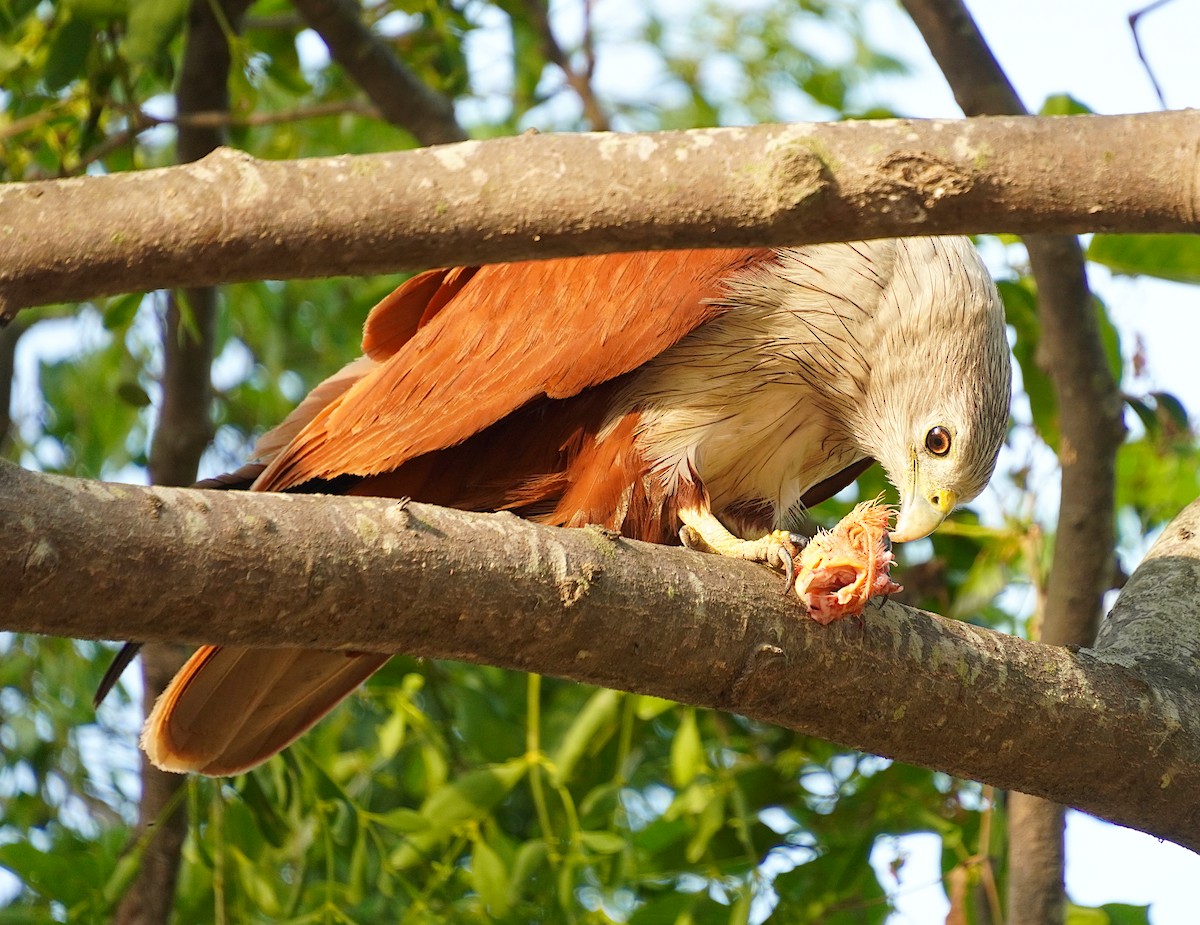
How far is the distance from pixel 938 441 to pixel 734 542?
1.75ft

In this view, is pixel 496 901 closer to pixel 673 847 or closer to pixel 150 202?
pixel 673 847

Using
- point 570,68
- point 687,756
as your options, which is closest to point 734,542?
point 687,756

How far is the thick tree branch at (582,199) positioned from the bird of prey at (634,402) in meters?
1.34

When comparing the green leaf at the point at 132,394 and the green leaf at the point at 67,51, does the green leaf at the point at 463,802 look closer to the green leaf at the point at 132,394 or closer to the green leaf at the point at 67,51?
the green leaf at the point at 132,394

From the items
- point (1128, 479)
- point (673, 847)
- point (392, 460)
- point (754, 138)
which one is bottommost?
point (673, 847)

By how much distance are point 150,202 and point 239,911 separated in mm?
2096

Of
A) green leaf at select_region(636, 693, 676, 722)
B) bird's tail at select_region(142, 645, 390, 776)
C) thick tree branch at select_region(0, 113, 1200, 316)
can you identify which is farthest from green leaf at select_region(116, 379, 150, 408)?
thick tree branch at select_region(0, 113, 1200, 316)

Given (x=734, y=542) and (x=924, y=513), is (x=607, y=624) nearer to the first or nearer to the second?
(x=734, y=542)

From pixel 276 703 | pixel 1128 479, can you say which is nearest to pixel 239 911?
pixel 276 703

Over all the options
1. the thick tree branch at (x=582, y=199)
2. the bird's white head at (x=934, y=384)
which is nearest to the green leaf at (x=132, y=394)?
the bird's white head at (x=934, y=384)

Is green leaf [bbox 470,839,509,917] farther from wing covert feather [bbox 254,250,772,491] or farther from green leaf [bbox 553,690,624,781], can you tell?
wing covert feather [bbox 254,250,772,491]

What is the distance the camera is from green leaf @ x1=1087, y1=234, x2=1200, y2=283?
3336mm

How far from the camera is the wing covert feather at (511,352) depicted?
2.83m

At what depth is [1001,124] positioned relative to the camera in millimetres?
1482
